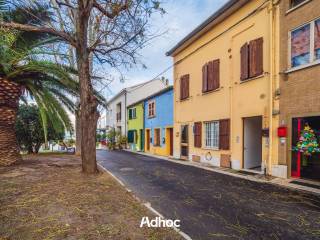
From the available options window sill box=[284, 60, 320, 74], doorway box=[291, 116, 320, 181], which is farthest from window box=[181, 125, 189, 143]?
window sill box=[284, 60, 320, 74]

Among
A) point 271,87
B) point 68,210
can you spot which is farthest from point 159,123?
point 68,210

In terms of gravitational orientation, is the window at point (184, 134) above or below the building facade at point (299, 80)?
below

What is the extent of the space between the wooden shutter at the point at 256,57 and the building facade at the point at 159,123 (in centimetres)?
855

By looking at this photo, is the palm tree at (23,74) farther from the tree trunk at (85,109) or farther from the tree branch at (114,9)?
the tree branch at (114,9)

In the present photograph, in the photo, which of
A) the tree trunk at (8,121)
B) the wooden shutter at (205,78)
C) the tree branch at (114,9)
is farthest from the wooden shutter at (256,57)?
the tree trunk at (8,121)

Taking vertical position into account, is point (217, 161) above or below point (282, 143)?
below

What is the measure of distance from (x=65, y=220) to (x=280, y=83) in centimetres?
849

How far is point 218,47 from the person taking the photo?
42.2ft

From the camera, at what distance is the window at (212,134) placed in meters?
12.9

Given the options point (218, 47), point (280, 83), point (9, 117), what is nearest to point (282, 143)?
point (280, 83)

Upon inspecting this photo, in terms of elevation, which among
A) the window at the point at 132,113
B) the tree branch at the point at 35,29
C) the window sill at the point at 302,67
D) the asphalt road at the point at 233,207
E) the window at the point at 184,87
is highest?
the tree branch at the point at 35,29

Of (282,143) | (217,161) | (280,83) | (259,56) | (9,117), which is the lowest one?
(217,161)

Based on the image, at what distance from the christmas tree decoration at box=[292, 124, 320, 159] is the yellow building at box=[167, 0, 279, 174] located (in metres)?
1.17

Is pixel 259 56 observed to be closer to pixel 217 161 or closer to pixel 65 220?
pixel 217 161
